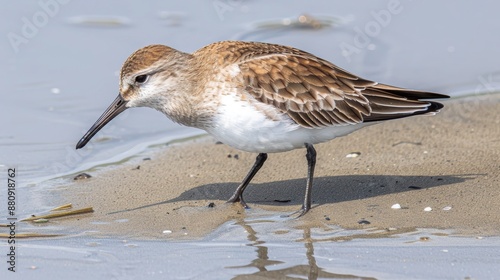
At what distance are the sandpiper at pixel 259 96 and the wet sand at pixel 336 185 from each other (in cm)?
37

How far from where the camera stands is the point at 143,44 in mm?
12633

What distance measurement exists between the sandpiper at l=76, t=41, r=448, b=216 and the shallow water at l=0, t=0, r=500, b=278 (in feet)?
5.02

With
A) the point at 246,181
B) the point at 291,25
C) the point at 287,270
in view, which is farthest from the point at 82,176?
the point at 291,25

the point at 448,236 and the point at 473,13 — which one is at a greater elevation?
the point at 473,13

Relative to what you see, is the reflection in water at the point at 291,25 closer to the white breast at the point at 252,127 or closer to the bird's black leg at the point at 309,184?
the bird's black leg at the point at 309,184

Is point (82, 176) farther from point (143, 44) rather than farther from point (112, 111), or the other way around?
point (143, 44)

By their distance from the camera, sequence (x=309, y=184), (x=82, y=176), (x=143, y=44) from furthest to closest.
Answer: (x=143, y=44) → (x=82, y=176) → (x=309, y=184)

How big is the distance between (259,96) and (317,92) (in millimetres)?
620

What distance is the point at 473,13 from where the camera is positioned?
13.5 metres

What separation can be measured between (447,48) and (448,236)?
5496 millimetres

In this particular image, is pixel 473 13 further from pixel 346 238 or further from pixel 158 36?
pixel 346 238

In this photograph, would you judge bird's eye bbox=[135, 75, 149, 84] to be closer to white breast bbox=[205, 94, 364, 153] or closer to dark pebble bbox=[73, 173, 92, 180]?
white breast bbox=[205, 94, 364, 153]

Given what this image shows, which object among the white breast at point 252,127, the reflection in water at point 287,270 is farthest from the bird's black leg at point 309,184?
the reflection in water at point 287,270

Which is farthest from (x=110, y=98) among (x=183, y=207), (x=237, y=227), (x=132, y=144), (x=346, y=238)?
(x=346, y=238)
